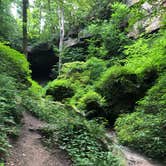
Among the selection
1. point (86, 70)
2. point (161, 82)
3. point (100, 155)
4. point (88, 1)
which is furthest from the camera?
point (88, 1)

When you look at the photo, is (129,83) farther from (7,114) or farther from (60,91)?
(7,114)

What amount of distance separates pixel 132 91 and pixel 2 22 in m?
8.27

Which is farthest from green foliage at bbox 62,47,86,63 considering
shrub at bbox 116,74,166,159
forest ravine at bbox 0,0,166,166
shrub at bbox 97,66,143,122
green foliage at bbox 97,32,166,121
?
shrub at bbox 116,74,166,159

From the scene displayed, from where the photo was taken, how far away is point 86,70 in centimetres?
1633

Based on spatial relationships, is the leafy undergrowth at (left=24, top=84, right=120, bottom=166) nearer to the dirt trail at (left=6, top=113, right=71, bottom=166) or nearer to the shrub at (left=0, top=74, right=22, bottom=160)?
the dirt trail at (left=6, top=113, right=71, bottom=166)

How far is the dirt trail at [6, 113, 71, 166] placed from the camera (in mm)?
4957

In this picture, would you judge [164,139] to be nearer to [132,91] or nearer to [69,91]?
[132,91]

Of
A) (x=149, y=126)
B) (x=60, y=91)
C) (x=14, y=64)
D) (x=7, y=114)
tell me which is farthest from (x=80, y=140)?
(x=60, y=91)

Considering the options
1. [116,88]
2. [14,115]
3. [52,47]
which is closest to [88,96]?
[116,88]

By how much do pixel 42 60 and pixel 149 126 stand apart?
727 inches

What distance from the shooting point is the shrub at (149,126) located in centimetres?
766

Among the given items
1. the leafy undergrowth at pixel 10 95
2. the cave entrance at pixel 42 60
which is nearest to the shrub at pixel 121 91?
the leafy undergrowth at pixel 10 95

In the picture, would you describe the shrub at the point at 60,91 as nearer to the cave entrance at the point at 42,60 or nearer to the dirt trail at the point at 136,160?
the dirt trail at the point at 136,160

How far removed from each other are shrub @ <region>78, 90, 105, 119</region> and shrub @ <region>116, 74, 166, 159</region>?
4.57ft
